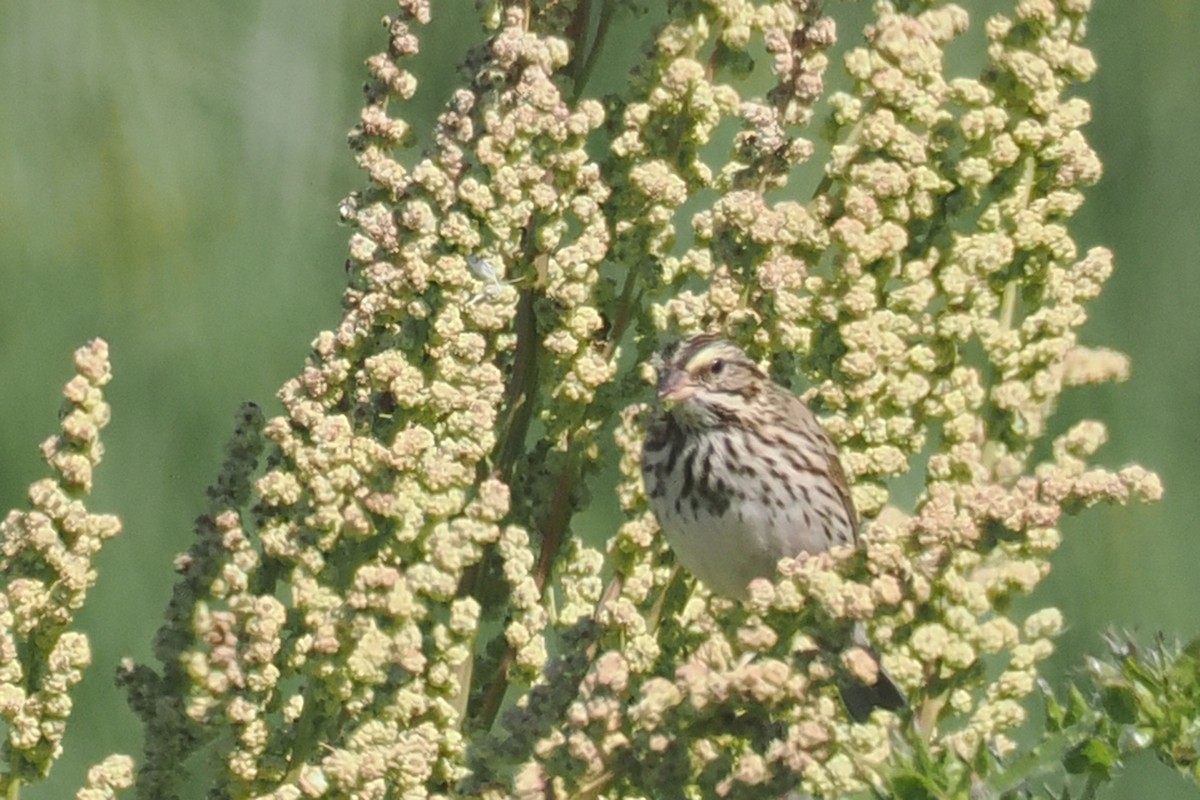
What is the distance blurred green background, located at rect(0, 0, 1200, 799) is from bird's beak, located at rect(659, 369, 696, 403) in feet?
4.47

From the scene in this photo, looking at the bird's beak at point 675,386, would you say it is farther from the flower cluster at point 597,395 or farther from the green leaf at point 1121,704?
the green leaf at point 1121,704

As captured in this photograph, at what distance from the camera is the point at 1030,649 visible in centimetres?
180

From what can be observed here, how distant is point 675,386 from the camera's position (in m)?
3.25

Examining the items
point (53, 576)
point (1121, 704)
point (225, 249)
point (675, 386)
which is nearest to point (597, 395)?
point (53, 576)

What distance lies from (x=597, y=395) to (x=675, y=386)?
37.4 inches

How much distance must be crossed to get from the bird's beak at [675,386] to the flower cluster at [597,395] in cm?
73

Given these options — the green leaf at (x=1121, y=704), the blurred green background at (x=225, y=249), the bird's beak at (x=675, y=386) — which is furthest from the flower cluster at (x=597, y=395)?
the blurred green background at (x=225, y=249)

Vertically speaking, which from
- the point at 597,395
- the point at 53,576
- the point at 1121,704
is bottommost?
the point at 1121,704

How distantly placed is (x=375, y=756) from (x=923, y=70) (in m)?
0.90

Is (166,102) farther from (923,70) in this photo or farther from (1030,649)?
(1030,649)

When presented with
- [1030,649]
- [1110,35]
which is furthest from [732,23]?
[1110,35]

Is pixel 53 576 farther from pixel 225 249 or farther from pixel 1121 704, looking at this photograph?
pixel 225 249

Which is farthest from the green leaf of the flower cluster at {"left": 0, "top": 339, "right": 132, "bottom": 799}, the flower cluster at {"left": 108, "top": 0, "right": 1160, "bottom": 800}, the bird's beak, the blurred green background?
the blurred green background

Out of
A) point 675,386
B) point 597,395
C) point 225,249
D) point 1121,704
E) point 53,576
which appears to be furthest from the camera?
point 225,249
